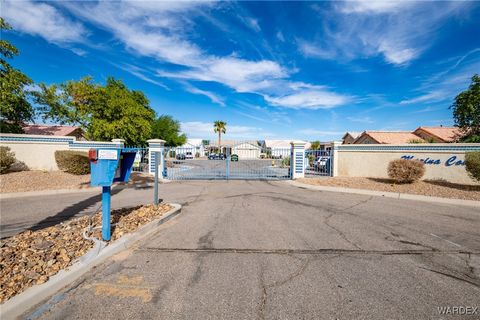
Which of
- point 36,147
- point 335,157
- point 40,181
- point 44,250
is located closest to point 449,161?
point 335,157

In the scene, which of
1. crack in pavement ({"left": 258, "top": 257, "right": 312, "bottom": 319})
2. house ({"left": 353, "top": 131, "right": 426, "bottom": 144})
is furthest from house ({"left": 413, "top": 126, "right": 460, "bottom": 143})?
crack in pavement ({"left": 258, "top": 257, "right": 312, "bottom": 319})

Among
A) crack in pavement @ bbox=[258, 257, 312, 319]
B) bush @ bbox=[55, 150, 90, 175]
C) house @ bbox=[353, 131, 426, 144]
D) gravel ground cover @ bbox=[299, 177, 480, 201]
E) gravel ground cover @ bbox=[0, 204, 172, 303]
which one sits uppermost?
house @ bbox=[353, 131, 426, 144]

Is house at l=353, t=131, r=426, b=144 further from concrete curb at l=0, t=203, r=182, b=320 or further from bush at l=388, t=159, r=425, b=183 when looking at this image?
concrete curb at l=0, t=203, r=182, b=320

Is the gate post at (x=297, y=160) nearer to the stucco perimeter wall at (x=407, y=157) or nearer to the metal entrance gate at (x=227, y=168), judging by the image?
the metal entrance gate at (x=227, y=168)

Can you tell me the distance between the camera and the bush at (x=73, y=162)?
13.0m

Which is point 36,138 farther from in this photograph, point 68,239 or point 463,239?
point 463,239

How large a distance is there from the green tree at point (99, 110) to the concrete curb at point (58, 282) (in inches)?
825

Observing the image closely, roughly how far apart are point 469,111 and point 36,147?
3513 cm

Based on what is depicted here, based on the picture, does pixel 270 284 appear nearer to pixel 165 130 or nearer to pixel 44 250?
pixel 44 250

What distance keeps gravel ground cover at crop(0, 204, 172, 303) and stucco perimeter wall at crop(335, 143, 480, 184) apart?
13.7 meters

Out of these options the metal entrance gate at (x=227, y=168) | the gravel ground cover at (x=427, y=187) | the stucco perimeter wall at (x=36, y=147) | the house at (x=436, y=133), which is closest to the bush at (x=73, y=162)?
the stucco perimeter wall at (x=36, y=147)

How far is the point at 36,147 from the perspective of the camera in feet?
46.5

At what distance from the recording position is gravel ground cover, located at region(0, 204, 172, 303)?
2914 millimetres

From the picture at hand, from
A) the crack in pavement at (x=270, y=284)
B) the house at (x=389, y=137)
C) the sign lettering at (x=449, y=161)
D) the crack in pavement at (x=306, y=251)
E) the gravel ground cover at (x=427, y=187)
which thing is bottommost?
the crack in pavement at (x=270, y=284)
